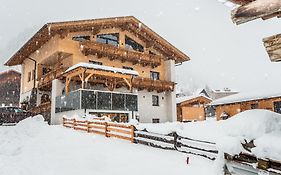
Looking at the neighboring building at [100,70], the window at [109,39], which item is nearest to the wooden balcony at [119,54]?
the neighboring building at [100,70]

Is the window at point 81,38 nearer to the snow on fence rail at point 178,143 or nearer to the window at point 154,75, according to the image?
the window at point 154,75

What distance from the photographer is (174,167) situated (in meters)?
7.85

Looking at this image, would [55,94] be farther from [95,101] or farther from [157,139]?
[157,139]

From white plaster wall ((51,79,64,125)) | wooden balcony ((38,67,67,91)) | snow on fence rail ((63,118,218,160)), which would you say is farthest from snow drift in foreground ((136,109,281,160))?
white plaster wall ((51,79,64,125))

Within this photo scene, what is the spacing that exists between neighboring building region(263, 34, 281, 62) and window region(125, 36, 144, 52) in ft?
90.2

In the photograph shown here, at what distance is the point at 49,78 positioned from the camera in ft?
84.4

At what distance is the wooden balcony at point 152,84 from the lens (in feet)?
91.3

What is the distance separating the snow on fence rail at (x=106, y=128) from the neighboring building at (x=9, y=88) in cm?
2585

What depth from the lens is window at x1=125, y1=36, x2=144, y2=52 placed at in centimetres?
3041

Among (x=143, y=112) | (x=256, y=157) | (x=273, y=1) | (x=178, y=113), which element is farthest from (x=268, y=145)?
(x=178, y=113)

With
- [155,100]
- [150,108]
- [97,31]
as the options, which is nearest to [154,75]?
[155,100]

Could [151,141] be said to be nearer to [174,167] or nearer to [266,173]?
[174,167]

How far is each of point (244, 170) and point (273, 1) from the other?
216 cm

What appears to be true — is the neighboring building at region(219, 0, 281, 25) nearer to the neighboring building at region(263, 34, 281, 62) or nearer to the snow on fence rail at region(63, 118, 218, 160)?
the neighboring building at region(263, 34, 281, 62)
